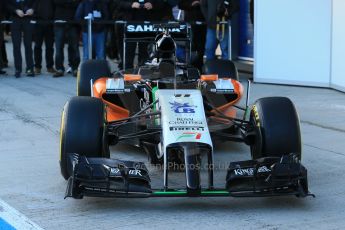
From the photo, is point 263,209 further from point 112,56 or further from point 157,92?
point 112,56

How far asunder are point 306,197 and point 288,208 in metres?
0.35

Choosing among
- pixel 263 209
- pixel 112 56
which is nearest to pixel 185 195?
pixel 263 209

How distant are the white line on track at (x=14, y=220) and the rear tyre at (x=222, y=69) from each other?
13.0 feet

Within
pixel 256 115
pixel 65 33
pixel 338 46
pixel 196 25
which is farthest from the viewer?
pixel 65 33

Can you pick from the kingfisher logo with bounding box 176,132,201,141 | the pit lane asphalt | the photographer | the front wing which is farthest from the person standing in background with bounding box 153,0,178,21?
the front wing

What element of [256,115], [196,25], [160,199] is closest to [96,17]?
[196,25]

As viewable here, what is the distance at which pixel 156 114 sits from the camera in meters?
6.16

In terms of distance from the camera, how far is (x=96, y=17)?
1284 centimetres

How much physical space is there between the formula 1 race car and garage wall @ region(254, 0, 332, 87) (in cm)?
428

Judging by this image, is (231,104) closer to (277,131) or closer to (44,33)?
(277,131)

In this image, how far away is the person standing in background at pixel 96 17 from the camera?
12.8 metres

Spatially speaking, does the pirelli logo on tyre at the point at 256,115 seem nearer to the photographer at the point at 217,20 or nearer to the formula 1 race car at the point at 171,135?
the formula 1 race car at the point at 171,135

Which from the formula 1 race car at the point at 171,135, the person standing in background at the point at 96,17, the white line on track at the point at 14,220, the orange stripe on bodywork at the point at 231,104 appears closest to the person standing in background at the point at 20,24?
the person standing in background at the point at 96,17

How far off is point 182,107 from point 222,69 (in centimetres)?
309
